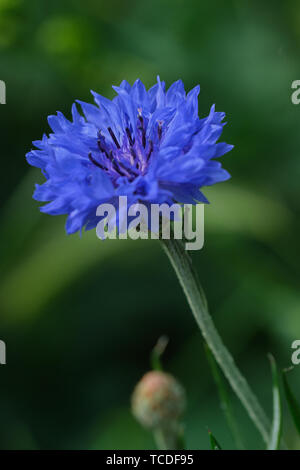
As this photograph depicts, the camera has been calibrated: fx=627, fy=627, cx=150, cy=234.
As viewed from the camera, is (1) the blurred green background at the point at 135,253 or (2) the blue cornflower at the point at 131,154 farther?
(1) the blurred green background at the point at 135,253

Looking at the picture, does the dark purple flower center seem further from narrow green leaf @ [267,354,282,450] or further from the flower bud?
the flower bud

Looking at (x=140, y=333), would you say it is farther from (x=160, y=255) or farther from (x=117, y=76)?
(x=117, y=76)

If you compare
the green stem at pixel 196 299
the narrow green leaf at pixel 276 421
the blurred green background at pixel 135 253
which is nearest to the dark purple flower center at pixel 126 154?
the green stem at pixel 196 299

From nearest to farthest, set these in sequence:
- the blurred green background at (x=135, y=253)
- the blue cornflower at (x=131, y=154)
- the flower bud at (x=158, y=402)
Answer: the blue cornflower at (x=131, y=154)
the flower bud at (x=158, y=402)
the blurred green background at (x=135, y=253)

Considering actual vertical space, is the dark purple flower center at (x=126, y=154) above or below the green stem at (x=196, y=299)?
above

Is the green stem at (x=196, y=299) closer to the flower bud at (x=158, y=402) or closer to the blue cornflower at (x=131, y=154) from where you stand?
the blue cornflower at (x=131, y=154)
